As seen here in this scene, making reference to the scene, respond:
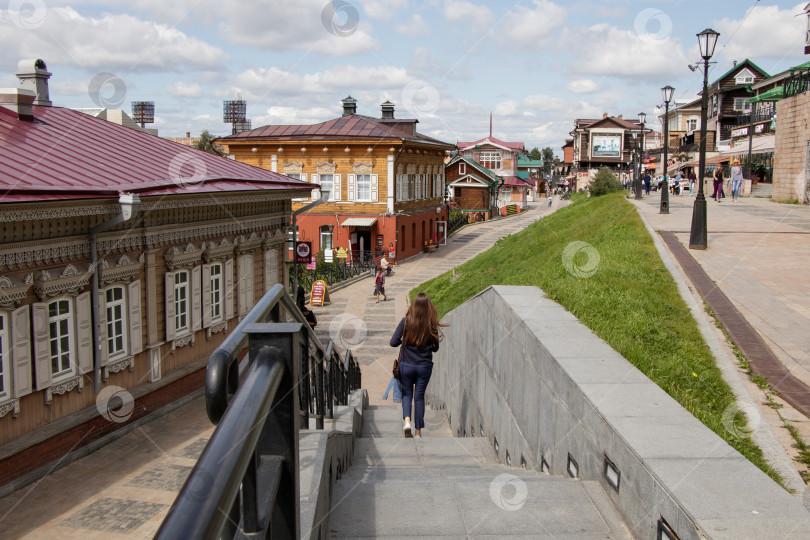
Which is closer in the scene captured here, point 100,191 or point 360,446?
point 360,446

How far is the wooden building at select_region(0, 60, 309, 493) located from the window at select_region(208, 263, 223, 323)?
0.11 feet

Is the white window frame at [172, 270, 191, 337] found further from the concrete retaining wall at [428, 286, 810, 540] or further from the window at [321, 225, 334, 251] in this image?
the window at [321, 225, 334, 251]

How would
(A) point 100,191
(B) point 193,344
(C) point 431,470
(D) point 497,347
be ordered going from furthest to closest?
(B) point 193,344 → (A) point 100,191 → (D) point 497,347 → (C) point 431,470

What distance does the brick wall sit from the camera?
24.7 m

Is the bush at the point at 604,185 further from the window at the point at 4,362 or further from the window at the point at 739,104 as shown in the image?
the window at the point at 739,104

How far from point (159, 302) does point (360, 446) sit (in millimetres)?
7197

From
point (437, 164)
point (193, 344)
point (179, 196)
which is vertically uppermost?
point (437, 164)

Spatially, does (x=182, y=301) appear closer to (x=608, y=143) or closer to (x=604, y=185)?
(x=604, y=185)

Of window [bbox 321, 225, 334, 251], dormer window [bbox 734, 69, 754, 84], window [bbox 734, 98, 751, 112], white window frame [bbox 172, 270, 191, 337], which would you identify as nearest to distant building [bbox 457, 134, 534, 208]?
window [bbox 734, 98, 751, 112]

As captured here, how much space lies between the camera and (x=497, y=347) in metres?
7.95

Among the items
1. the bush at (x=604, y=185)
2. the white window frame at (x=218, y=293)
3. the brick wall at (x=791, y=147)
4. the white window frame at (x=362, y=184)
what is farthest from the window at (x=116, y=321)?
the bush at (x=604, y=185)

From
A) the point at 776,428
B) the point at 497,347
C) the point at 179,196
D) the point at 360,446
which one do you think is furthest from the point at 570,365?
the point at 179,196

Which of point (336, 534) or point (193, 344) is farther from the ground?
point (336, 534)

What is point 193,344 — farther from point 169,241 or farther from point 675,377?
point 675,377
